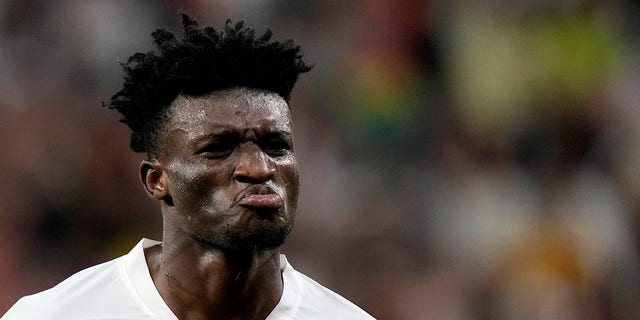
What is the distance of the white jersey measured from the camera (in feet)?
11.3

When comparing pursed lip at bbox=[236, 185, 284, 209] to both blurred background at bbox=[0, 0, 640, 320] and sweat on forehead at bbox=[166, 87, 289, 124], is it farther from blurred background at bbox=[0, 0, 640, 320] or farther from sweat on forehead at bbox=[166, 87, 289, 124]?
blurred background at bbox=[0, 0, 640, 320]

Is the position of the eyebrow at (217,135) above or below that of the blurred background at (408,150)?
below

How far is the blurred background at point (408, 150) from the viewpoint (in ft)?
19.5

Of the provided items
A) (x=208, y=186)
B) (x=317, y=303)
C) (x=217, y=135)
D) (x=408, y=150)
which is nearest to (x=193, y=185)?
(x=208, y=186)

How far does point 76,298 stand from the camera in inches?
138

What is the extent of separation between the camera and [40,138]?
5.94 metres

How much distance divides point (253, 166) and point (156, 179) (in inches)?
14.8

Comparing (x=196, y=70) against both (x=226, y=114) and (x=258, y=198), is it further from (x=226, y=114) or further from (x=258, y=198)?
(x=258, y=198)

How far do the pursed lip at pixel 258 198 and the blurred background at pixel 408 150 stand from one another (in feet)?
9.11

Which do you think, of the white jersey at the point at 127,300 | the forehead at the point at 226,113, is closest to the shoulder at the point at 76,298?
the white jersey at the point at 127,300

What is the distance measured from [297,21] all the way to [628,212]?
6.60 ft

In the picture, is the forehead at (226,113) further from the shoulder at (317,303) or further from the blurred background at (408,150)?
the blurred background at (408,150)

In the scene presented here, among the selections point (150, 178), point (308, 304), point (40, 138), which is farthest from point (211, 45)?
point (40, 138)

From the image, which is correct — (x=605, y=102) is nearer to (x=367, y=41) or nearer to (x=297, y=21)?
(x=367, y=41)
